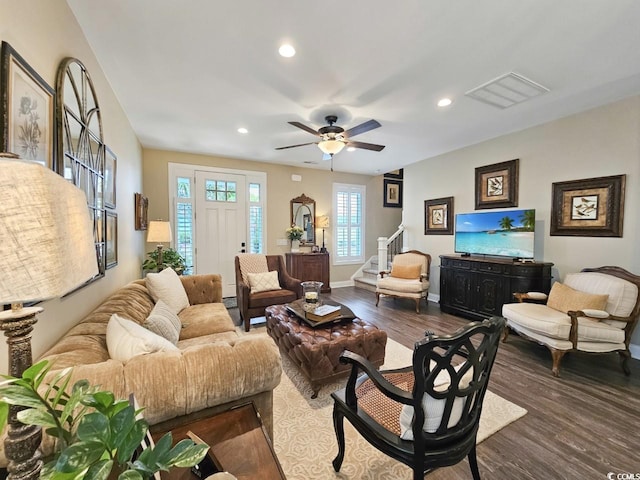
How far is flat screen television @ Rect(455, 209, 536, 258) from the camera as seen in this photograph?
11.4 ft

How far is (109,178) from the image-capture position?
245 cm

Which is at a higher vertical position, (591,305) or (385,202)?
(385,202)

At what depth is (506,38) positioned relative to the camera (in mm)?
1930

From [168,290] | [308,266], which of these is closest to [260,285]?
[168,290]

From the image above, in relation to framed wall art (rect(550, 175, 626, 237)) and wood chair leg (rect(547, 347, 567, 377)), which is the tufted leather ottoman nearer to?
wood chair leg (rect(547, 347, 567, 377))

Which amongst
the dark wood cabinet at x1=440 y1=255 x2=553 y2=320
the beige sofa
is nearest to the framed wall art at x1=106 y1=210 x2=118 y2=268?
the beige sofa

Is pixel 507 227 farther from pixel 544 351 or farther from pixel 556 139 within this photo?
pixel 544 351

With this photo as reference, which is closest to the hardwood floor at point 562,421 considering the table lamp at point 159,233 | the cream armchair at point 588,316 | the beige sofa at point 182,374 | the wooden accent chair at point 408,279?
the cream armchair at point 588,316

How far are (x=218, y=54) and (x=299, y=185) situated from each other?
12.4ft

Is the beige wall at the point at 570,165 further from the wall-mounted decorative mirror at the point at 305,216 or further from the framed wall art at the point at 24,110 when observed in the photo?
the framed wall art at the point at 24,110

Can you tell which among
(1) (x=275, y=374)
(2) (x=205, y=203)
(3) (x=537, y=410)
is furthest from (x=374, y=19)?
(2) (x=205, y=203)

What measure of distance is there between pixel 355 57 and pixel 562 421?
315 centimetres

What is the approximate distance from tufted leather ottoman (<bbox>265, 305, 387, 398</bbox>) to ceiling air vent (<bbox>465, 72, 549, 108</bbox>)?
8.43 feet

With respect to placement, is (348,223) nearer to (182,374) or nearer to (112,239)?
(112,239)
